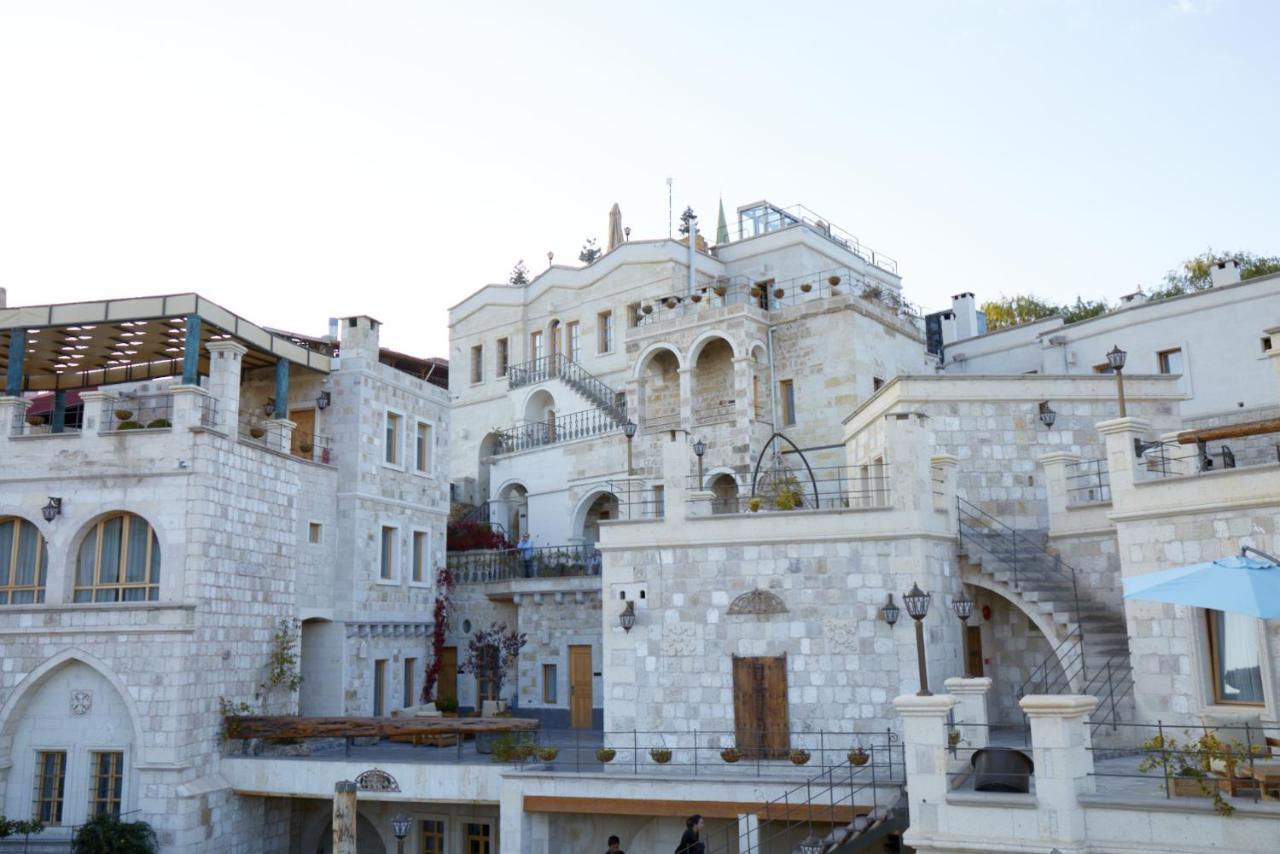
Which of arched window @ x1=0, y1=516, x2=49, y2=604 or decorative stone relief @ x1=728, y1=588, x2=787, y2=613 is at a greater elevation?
arched window @ x1=0, y1=516, x2=49, y2=604

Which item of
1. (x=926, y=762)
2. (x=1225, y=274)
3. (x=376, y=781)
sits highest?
(x=1225, y=274)

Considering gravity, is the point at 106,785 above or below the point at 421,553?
below

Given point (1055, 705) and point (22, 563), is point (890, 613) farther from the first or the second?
point (22, 563)

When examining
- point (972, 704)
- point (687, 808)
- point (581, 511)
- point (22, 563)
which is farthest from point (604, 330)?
point (972, 704)

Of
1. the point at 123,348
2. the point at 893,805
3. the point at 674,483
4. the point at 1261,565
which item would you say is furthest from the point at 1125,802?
the point at 123,348

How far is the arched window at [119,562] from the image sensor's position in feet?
68.2

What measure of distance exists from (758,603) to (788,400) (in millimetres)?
12096

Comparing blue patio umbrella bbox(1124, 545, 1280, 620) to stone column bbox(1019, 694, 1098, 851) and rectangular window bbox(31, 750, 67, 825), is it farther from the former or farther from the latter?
rectangular window bbox(31, 750, 67, 825)

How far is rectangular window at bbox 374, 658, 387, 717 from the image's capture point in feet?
86.1

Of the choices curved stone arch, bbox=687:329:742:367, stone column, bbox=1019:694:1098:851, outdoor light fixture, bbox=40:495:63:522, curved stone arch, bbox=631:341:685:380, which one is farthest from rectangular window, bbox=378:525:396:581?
stone column, bbox=1019:694:1098:851

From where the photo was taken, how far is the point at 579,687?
2742 centimetres

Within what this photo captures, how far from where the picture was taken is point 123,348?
24578 millimetres

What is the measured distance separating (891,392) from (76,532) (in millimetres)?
16096

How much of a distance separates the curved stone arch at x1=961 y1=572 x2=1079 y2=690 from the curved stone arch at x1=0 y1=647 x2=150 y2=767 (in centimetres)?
1547
